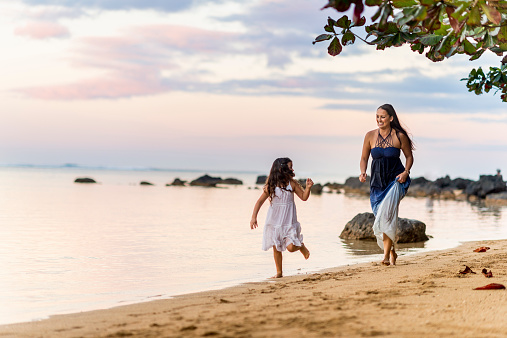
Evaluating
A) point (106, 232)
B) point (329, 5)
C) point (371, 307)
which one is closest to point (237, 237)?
point (106, 232)

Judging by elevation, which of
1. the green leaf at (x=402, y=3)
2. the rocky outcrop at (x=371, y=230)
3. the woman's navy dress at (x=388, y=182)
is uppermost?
the green leaf at (x=402, y=3)

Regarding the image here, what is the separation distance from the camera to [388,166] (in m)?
8.13

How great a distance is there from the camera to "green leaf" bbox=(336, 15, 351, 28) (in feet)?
20.1

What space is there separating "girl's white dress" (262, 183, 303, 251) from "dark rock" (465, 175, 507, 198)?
107ft

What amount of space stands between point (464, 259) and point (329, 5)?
6137 millimetres

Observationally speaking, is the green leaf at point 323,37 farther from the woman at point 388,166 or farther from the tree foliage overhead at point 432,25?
the woman at point 388,166

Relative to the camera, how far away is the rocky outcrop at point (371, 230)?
506 inches

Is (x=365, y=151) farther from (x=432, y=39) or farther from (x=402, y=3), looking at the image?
(x=402, y=3)

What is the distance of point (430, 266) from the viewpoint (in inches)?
314

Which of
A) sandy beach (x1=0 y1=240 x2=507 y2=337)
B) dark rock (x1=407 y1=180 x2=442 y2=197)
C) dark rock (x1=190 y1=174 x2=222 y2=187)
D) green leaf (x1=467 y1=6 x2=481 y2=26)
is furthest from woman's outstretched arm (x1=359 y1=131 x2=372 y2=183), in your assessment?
dark rock (x1=190 y1=174 x2=222 y2=187)

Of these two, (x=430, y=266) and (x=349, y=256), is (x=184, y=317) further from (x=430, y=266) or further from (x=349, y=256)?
(x=349, y=256)

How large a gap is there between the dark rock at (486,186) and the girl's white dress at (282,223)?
107 feet

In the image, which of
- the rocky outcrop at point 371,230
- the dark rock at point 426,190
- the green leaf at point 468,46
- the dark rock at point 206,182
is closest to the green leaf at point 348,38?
the green leaf at point 468,46

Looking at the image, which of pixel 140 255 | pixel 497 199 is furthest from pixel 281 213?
pixel 497 199
